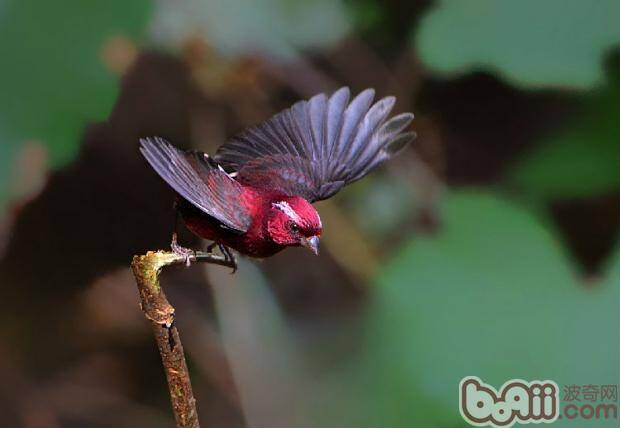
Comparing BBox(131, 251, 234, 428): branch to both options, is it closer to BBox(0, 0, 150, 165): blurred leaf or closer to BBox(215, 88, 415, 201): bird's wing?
BBox(215, 88, 415, 201): bird's wing

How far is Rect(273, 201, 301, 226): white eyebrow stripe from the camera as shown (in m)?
1.29

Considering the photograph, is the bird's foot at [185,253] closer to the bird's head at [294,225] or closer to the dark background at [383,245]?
the bird's head at [294,225]

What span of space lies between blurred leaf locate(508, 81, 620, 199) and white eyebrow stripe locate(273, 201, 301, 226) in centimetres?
64

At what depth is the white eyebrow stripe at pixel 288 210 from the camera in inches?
50.8

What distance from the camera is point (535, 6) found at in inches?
68.6

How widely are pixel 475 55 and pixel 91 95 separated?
30.4 inches

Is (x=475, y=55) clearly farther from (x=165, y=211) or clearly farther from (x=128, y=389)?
(x=128, y=389)

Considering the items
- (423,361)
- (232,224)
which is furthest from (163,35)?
(423,361)

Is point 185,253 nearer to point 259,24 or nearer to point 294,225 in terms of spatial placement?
point 294,225

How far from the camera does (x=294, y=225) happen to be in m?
1.29

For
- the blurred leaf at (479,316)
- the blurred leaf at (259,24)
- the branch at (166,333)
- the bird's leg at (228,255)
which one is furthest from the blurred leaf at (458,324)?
the branch at (166,333)

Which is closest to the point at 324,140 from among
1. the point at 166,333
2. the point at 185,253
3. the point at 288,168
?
the point at 288,168

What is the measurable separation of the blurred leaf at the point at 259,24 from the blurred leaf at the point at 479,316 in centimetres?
43

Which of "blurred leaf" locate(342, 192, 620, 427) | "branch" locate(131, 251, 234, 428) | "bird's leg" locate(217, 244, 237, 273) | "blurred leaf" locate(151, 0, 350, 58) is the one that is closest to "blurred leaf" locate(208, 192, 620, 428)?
"blurred leaf" locate(342, 192, 620, 427)
